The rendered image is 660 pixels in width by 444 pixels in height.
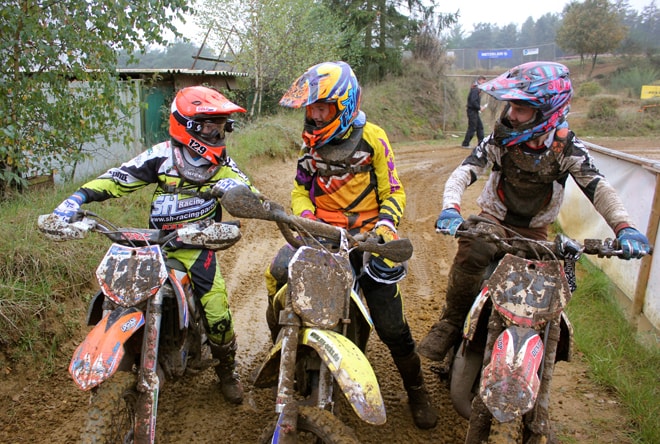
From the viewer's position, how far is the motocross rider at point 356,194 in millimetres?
3361

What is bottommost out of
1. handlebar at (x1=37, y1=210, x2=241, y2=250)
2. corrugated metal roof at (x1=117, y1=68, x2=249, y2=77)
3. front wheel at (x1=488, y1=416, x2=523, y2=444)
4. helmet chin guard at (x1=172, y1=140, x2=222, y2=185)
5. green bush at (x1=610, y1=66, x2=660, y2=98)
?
front wheel at (x1=488, y1=416, x2=523, y2=444)

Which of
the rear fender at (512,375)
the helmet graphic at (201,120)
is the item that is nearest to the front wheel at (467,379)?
the rear fender at (512,375)

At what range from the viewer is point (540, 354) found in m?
2.62

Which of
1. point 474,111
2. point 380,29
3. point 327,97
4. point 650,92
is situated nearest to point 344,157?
point 327,97

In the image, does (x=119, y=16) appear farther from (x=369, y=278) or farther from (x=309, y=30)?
(x=309, y=30)

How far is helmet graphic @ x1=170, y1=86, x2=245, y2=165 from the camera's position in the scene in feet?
11.5

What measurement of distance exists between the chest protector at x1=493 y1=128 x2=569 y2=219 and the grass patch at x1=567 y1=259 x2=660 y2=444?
1600mm

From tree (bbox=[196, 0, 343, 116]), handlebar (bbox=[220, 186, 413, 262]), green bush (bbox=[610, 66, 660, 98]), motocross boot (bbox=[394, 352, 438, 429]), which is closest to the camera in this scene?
handlebar (bbox=[220, 186, 413, 262])

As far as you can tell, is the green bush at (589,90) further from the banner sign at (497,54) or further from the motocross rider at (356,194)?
the motocross rider at (356,194)

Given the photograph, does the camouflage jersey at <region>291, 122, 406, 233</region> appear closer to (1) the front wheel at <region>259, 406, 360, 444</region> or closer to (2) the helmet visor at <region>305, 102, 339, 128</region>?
(2) the helmet visor at <region>305, 102, 339, 128</region>

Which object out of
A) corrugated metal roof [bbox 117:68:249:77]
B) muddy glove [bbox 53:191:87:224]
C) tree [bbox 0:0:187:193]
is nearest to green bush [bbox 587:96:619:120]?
corrugated metal roof [bbox 117:68:249:77]

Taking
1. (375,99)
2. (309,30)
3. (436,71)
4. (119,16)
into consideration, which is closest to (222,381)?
(119,16)

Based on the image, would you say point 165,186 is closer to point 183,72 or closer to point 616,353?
point 616,353

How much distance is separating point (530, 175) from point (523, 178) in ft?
0.16
